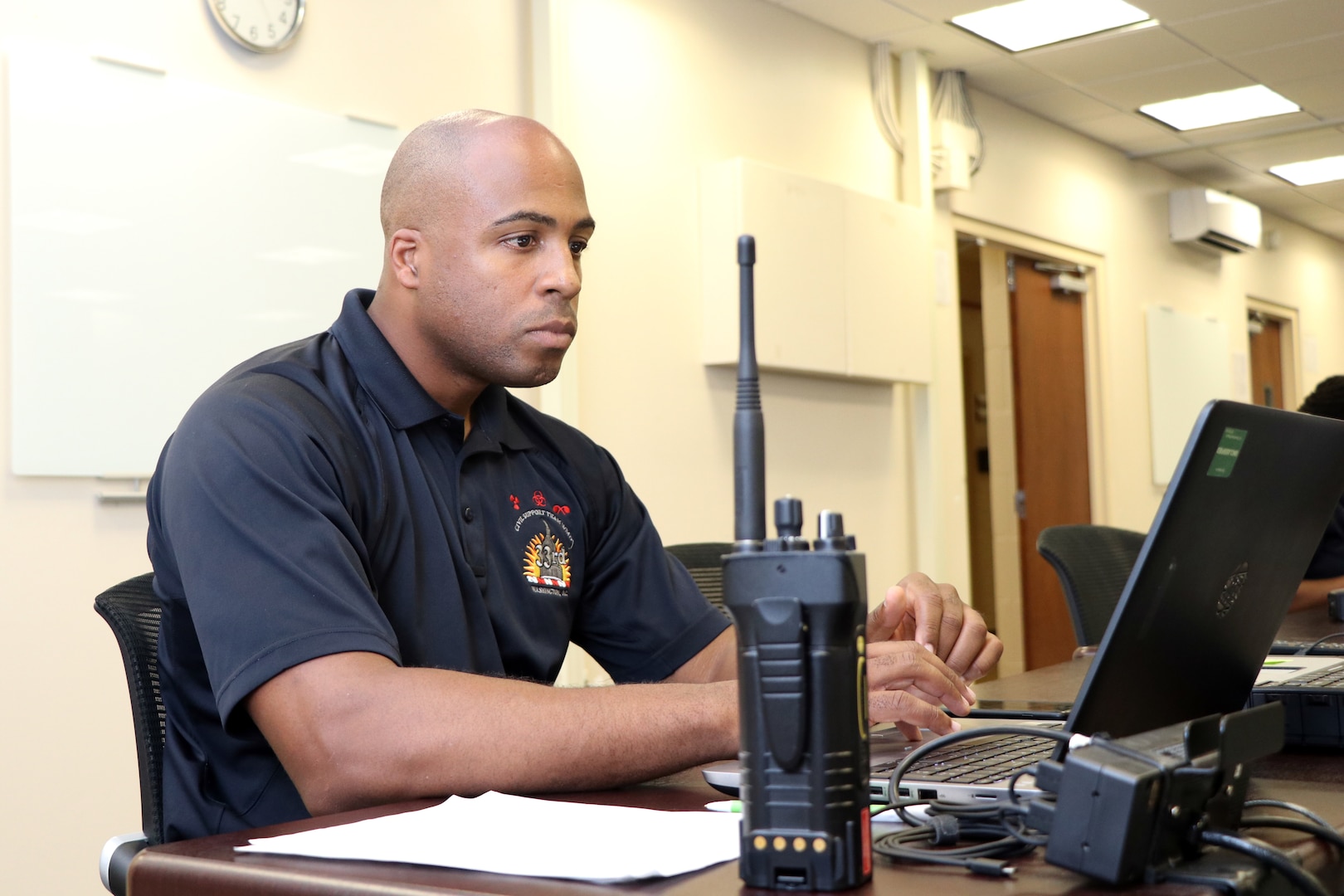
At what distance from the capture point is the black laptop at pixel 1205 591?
0.84 metres

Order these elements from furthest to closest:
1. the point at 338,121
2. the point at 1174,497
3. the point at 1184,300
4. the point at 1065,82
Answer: the point at 1184,300, the point at 1065,82, the point at 338,121, the point at 1174,497

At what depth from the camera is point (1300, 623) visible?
2424mm

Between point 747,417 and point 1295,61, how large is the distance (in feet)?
18.2

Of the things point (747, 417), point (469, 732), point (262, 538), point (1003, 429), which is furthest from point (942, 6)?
point (747, 417)

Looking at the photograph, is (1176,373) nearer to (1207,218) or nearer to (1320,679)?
(1207,218)

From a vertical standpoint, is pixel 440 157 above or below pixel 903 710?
above

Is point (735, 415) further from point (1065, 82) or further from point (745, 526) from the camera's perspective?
point (1065, 82)

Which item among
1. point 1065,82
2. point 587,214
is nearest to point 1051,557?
point 587,214

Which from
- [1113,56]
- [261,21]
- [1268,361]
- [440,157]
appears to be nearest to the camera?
[440,157]

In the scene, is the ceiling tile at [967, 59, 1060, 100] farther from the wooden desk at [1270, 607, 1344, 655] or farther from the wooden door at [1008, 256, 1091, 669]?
the wooden desk at [1270, 607, 1344, 655]

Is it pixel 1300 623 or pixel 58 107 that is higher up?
pixel 58 107

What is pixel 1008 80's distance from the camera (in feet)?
18.1

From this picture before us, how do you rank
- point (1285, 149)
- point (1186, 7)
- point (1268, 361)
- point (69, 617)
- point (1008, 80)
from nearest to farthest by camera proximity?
point (69, 617) → point (1186, 7) → point (1008, 80) → point (1285, 149) → point (1268, 361)

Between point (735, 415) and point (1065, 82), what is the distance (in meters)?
5.34
